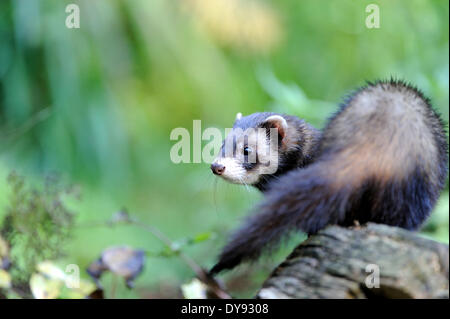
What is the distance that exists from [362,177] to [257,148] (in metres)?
0.73

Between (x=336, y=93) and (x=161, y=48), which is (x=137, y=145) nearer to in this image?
(x=161, y=48)

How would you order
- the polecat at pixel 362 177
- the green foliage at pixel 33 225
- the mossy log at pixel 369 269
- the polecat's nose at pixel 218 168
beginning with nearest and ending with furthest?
the mossy log at pixel 369 269 < the polecat at pixel 362 177 < the polecat's nose at pixel 218 168 < the green foliage at pixel 33 225

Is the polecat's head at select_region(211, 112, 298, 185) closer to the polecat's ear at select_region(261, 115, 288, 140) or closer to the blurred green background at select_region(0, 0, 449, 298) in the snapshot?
the polecat's ear at select_region(261, 115, 288, 140)

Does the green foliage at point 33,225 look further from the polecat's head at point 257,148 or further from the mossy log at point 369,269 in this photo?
the mossy log at point 369,269

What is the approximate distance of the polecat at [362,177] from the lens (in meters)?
1.89

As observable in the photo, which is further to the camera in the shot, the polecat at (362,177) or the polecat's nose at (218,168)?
the polecat's nose at (218,168)

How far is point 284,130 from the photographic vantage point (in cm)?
252

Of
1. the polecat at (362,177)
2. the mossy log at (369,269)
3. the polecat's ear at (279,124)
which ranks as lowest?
the mossy log at (369,269)

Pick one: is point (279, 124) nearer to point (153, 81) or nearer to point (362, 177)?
point (362, 177)

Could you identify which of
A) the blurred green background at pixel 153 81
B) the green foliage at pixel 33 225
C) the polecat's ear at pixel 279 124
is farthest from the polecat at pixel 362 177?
the blurred green background at pixel 153 81

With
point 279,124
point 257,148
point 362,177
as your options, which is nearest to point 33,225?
point 257,148

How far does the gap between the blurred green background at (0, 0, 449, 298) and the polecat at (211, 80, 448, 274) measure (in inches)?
84.6

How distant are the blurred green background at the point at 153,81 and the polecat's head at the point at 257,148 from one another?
66.5 inches

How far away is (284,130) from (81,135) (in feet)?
9.89
